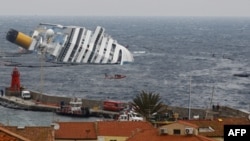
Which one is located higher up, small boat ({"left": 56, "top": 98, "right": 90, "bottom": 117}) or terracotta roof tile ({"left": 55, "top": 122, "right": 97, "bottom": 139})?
terracotta roof tile ({"left": 55, "top": 122, "right": 97, "bottom": 139})

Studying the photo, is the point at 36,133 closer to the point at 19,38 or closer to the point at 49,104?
the point at 49,104

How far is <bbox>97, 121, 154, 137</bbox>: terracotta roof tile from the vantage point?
32219mm

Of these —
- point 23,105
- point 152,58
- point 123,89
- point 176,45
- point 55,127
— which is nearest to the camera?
point 55,127

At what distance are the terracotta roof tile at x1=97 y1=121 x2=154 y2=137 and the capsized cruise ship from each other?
7915 centimetres

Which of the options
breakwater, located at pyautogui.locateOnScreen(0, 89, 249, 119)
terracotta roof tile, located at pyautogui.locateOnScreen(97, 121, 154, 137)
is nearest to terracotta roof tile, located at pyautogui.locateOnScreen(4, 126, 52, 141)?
terracotta roof tile, located at pyautogui.locateOnScreen(97, 121, 154, 137)

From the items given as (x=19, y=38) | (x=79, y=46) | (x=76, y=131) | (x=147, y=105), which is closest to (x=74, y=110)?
(x=147, y=105)

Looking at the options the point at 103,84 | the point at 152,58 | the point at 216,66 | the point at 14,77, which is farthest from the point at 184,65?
the point at 14,77

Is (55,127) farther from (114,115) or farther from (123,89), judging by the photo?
(123,89)

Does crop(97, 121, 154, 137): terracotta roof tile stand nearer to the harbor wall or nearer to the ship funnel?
the harbor wall

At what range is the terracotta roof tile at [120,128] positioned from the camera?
32.2m

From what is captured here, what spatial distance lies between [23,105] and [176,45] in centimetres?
11332

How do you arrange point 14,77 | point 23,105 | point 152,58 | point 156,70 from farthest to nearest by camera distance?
point 152,58 → point 156,70 → point 14,77 → point 23,105

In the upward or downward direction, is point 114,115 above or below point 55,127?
below

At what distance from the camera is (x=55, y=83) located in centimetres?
9050
